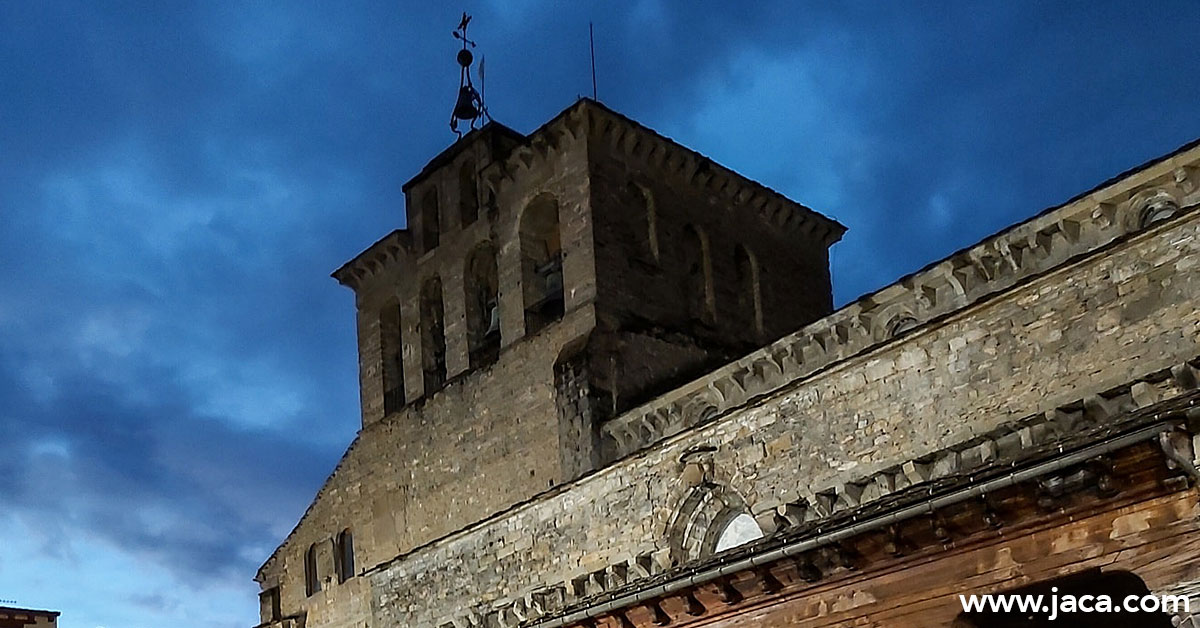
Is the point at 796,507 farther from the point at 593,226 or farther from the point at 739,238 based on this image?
the point at 739,238

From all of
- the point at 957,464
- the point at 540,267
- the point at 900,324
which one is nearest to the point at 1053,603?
the point at 957,464

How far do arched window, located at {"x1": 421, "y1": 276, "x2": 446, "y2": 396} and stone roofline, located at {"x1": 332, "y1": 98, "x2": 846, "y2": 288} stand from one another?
1.04m

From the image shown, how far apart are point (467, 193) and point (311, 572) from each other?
26.4 ft

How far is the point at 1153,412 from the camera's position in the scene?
30.5ft

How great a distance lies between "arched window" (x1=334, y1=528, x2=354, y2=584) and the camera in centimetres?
2625

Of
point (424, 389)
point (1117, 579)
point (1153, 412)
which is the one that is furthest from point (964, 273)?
point (424, 389)

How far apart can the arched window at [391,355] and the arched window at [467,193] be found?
240cm

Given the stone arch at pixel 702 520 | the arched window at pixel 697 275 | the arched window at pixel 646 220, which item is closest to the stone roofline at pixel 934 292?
the stone arch at pixel 702 520

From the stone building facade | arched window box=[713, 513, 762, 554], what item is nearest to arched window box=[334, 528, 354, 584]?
the stone building facade

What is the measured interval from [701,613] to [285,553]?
17408mm

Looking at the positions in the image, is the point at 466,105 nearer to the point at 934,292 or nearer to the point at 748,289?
the point at 748,289

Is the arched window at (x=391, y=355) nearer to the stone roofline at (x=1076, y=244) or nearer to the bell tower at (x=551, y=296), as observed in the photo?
the bell tower at (x=551, y=296)

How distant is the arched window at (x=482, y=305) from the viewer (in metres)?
24.6

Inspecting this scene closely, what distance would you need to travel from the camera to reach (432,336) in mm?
26000
